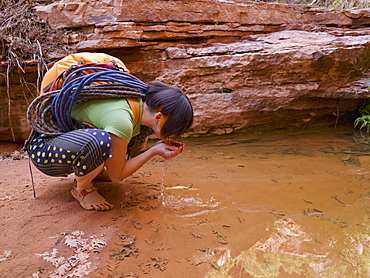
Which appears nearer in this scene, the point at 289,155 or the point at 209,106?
the point at 289,155

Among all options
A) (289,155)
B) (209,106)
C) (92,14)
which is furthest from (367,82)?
(92,14)

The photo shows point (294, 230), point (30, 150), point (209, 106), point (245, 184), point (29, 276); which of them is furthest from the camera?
point (209, 106)

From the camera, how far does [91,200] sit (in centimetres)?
183

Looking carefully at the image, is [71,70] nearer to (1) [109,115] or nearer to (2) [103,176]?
(1) [109,115]

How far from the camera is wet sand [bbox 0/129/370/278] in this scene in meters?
1.32

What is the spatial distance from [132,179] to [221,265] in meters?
1.27

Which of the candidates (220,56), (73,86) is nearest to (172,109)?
(73,86)

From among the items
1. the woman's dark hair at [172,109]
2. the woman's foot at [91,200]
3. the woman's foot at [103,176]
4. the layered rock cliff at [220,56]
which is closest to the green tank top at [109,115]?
the woman's dark hair at [172,109]

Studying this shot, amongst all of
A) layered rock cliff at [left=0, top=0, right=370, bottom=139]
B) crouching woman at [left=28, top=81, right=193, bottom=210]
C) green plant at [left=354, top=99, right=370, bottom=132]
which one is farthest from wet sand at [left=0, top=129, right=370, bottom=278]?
green plant at [left=354, top=99, right=370, bottom=132]

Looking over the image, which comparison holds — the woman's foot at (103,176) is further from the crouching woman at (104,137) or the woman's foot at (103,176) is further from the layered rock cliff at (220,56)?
the layered rock cliff at (220,56)

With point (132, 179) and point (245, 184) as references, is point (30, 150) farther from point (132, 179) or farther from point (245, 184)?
point (245, 184)

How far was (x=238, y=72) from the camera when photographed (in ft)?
12.0

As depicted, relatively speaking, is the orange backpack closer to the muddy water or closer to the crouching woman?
the crouching woman

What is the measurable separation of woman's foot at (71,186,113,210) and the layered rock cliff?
6.81 feet
